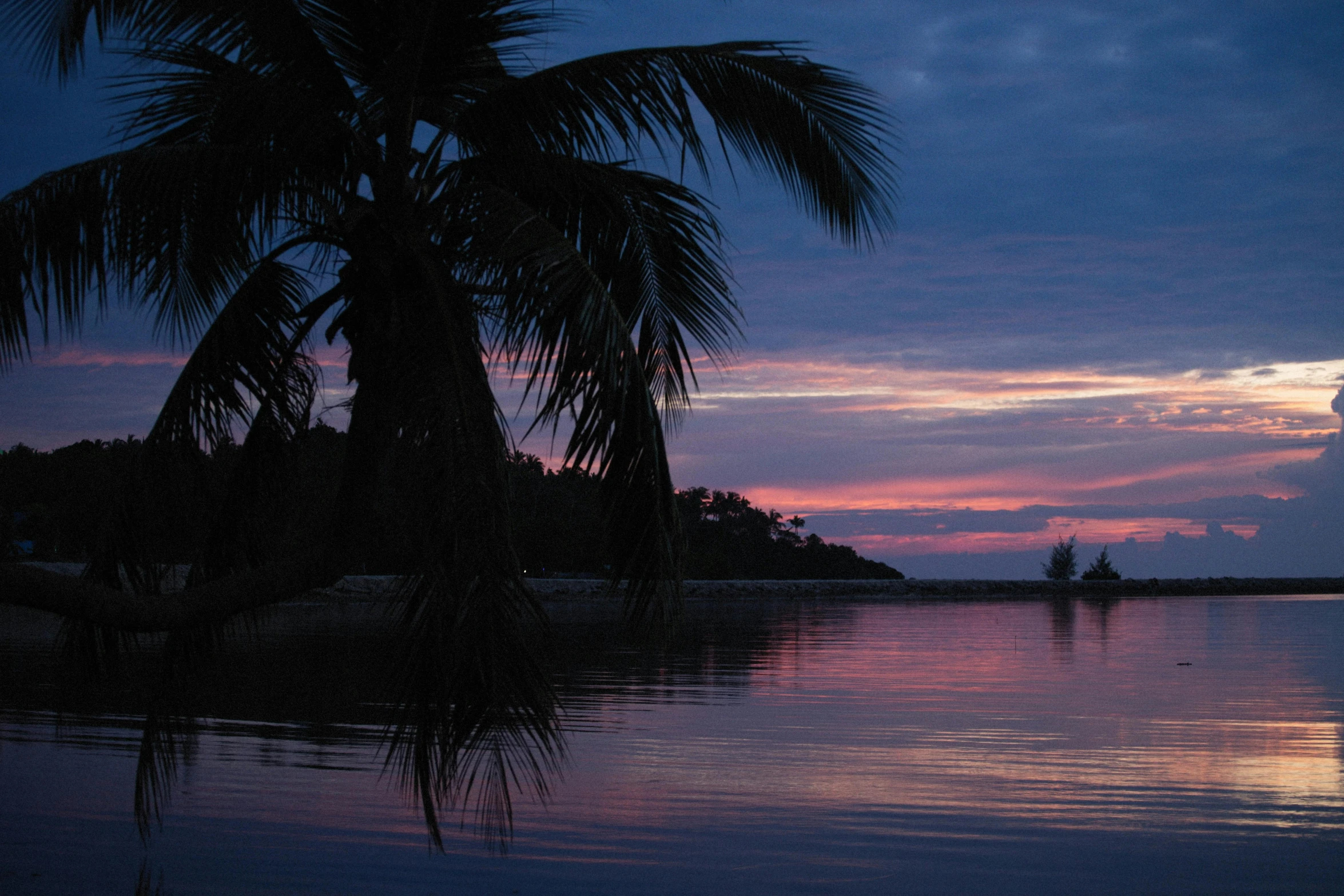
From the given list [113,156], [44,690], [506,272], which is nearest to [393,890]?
[506,272]

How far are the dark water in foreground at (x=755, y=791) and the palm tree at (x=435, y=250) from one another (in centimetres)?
213

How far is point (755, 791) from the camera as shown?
7.54m

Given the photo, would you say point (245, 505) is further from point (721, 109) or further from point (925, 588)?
point (925, 588)

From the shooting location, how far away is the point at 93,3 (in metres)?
4.21

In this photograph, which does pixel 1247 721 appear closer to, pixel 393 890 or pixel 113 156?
pixel 393 890

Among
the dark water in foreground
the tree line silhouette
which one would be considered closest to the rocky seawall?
the dark water in foreground

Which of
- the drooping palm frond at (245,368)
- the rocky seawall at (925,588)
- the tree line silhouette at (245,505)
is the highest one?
the drooping palm frond at (245,368)

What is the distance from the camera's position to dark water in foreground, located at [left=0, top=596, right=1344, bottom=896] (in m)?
5.54

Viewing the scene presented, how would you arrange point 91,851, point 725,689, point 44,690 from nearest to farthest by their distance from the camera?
point 91,851, point 44,690, point 725,689

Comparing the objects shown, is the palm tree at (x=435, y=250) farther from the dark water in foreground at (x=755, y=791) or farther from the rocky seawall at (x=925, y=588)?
the rocky seawall at (x=925, y=588)

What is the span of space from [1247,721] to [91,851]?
416 inches

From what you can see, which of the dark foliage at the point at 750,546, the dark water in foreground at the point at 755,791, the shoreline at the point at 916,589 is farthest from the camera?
the dark foliage at the point at 750,546

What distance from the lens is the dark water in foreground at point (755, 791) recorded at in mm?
5535

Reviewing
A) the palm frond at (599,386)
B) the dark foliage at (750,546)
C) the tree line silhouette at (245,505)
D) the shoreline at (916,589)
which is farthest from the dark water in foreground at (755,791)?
the dark foliage at (750,546)
